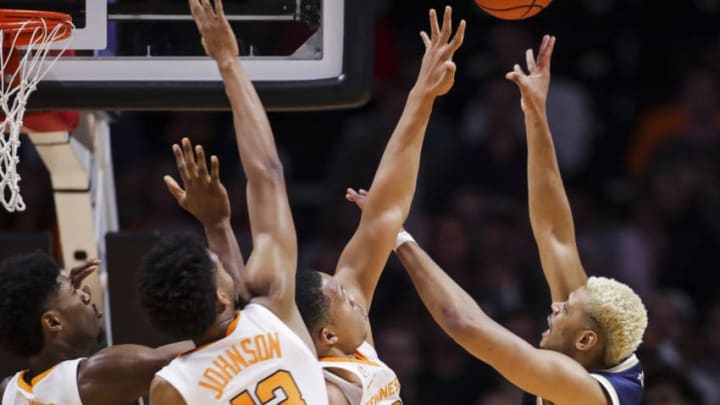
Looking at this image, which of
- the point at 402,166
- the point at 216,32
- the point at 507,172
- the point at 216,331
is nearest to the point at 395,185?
the point at 402,166

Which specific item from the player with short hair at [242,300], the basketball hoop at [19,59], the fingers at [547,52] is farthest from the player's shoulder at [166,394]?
the fingers at [547,52]

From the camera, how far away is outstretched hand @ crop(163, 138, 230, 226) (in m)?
3.54

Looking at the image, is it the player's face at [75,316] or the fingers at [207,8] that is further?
the player's face at [75,316]

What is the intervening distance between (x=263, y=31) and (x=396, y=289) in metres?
3.39

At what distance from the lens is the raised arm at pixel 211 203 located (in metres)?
3.58

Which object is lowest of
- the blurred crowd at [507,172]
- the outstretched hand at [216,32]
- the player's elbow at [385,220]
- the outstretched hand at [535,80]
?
the blurred crowd at [507,172]

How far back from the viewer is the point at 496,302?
7.02 m

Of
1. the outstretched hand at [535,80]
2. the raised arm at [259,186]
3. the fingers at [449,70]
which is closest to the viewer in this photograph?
the raised arm at [259,186]

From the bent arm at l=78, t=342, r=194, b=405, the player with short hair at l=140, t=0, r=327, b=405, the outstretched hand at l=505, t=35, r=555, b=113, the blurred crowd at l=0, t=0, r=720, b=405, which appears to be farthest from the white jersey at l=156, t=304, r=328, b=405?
the blurred crowd at l=0, t=0, r=720, b=405

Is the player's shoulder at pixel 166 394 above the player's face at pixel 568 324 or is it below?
above

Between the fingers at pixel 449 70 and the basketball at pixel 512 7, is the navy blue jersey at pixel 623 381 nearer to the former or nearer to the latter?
the fingers at pixel 449 70

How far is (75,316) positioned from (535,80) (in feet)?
5.24

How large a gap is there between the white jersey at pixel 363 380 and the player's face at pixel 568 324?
548 mm

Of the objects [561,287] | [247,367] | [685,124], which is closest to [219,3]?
[247,367]
